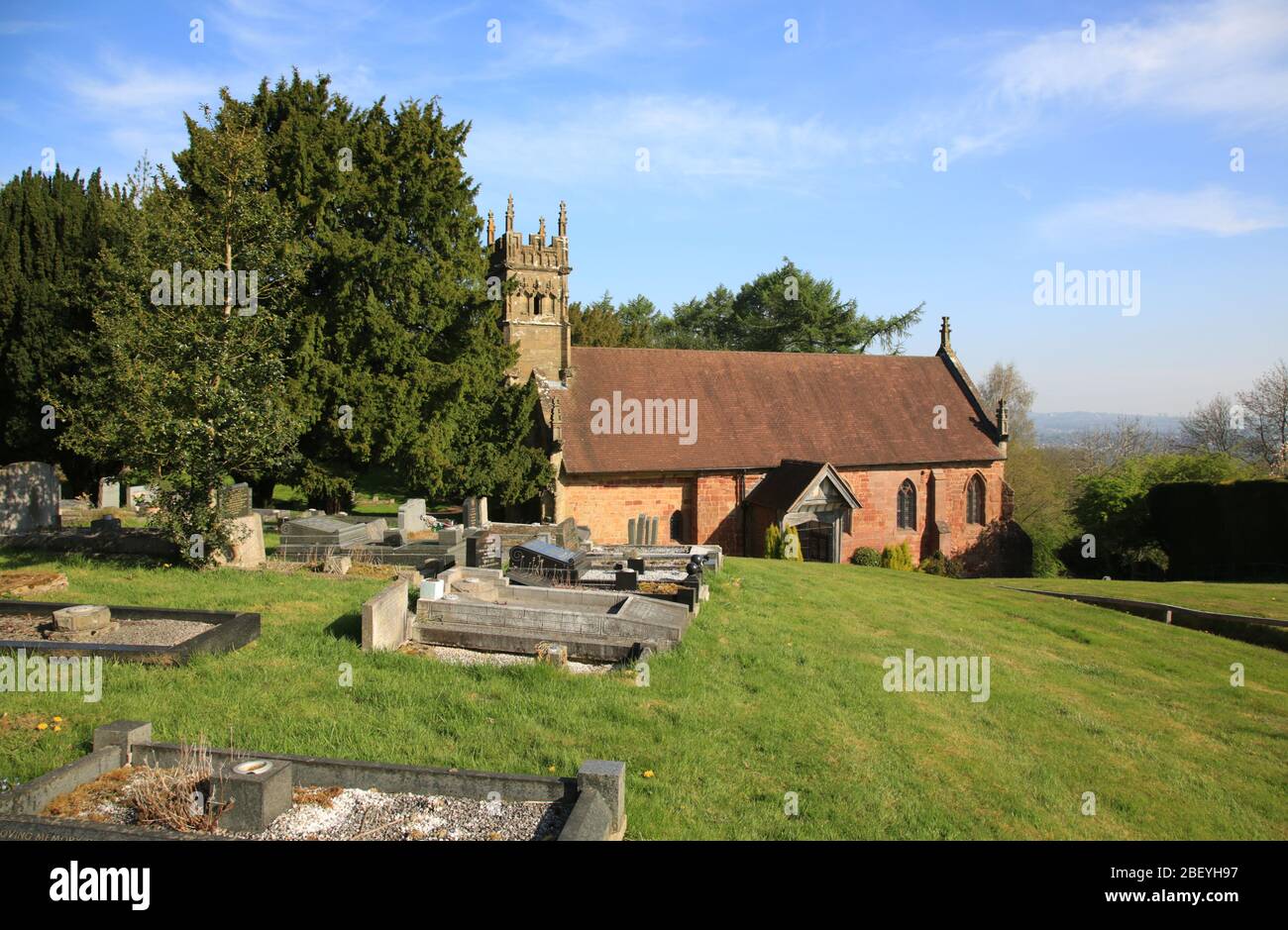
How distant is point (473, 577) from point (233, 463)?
490 centimetres

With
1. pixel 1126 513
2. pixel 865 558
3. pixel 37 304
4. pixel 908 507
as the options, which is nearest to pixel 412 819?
Result: pixel 865 558

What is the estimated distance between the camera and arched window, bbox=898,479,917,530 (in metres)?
30.0

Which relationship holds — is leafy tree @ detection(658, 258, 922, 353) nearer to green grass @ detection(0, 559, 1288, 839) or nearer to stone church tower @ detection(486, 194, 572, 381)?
stone church tower @ detection(486, 194, 572, 381)

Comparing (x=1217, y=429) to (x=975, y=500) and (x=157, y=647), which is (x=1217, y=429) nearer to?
(x=975, y=500)

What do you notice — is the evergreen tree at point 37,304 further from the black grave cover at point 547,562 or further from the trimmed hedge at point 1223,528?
the trimmed hedge at point 1223,528

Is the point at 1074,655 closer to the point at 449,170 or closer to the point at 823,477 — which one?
the point at 823,477

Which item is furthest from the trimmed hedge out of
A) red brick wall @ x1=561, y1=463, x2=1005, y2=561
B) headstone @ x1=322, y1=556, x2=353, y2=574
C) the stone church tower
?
headstone @ x1=322, y1=556, x2=353, y2=574

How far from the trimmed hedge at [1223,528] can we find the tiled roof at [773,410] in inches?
287

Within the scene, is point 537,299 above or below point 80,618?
above

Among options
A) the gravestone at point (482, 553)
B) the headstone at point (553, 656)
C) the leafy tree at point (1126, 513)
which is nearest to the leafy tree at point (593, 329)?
the leafy tree at point (1126, 513)

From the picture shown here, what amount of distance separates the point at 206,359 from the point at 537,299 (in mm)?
16287

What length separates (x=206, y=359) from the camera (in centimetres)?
1280

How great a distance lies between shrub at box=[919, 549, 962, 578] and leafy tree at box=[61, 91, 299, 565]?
2301cm
